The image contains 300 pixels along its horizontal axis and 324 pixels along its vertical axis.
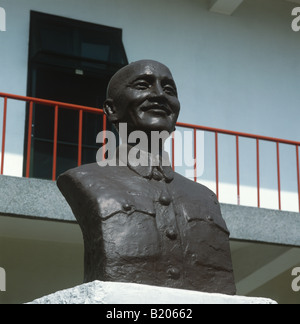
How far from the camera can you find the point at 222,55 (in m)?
9.92

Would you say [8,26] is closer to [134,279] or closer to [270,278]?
[270,278]

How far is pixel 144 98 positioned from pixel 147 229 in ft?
1.97

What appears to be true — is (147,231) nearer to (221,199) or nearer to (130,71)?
(130,71)

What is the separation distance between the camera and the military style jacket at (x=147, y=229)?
334 centimetres

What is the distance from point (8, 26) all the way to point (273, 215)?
139 inches

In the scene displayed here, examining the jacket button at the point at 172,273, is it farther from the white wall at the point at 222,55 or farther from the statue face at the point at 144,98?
the white wall at the point at 222,55

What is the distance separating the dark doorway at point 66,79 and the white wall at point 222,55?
23 centimetres

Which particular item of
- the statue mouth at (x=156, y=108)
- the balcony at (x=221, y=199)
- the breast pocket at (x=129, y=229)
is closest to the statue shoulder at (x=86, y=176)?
the breast pocket at (x=129, y=229)

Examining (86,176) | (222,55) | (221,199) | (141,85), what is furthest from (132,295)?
(222,55)

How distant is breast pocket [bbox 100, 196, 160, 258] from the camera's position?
3.34m

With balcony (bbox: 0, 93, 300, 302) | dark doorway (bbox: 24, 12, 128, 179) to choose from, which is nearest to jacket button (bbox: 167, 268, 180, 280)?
balcony (bbox: 0, 93, 300, 302)

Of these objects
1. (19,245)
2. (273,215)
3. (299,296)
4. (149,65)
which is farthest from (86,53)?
(149,65)

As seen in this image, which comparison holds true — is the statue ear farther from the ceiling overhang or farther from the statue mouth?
the ceiling overhang

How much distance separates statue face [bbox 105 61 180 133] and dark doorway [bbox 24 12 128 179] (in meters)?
4.59
